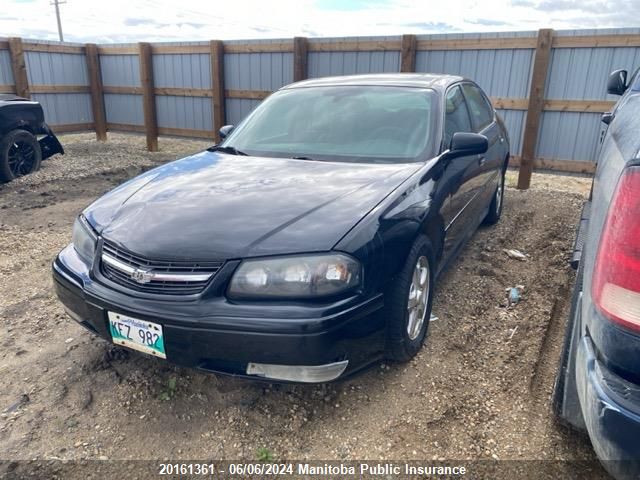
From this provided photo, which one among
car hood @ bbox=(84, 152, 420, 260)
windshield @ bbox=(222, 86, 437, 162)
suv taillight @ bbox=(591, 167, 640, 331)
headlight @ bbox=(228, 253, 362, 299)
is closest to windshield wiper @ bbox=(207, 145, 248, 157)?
windshield @ bbox=(222, 86, 437, 162)

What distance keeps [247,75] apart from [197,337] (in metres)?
7.93

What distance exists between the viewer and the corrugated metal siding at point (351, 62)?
7.94 metres

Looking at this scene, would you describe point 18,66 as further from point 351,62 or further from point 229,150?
point 229,150

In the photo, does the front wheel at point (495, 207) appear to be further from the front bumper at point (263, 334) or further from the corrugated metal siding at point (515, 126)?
the front bumper at point (263, 334)

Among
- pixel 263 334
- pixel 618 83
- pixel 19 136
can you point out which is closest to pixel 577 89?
pixel 618 83

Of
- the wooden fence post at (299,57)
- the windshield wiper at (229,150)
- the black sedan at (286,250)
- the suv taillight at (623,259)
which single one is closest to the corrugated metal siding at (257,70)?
the wooden fence post at (299,57)

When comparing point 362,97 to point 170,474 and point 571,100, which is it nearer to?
point 170,474

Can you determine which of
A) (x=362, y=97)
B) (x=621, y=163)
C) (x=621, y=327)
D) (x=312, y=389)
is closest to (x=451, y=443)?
(x=312, y=389)

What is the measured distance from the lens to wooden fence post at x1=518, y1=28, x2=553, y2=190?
6.68m

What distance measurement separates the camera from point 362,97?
3.55 meters

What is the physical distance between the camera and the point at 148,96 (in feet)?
33.6

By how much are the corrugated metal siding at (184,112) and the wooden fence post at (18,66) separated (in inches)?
99.8

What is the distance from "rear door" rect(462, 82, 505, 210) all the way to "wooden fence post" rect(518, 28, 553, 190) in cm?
218

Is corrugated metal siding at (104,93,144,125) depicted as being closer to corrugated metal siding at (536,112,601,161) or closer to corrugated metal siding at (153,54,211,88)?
corrugated metal siding at (153,54,211,88)
